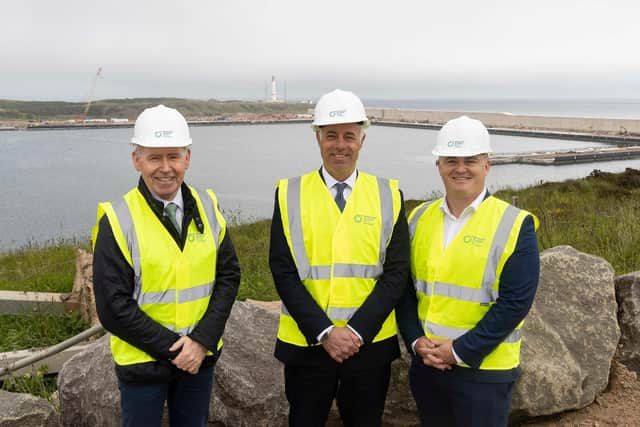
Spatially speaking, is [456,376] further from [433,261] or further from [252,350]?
[252,350]

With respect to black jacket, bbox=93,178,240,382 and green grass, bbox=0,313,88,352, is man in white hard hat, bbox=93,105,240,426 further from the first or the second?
green grass, bbox=0,313,88,352

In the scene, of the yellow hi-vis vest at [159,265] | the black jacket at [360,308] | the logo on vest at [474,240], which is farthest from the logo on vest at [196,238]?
the logo on vest at [474,240]

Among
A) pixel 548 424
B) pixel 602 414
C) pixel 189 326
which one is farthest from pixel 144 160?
pixel 602 414

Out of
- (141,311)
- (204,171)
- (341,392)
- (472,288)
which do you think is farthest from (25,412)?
(204,171)

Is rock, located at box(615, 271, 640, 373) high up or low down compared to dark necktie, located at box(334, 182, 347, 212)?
down

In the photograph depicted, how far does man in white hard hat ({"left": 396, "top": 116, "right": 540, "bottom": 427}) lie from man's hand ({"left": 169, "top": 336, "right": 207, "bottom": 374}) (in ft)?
3.65

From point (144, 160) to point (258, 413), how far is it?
2.05m

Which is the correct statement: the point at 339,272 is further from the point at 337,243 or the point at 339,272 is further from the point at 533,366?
the point at 533,366

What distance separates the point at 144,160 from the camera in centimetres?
265

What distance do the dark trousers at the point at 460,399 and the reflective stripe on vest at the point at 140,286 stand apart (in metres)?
1.25

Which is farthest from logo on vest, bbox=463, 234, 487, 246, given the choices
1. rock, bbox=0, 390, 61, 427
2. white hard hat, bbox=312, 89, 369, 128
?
rock, bbox=0, 390, 61, 427

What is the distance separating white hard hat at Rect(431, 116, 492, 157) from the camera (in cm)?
269

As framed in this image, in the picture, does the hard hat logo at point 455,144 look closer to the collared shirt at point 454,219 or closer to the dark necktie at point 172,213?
the collared shirt at point 454,219

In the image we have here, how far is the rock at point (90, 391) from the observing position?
12.2 feet
